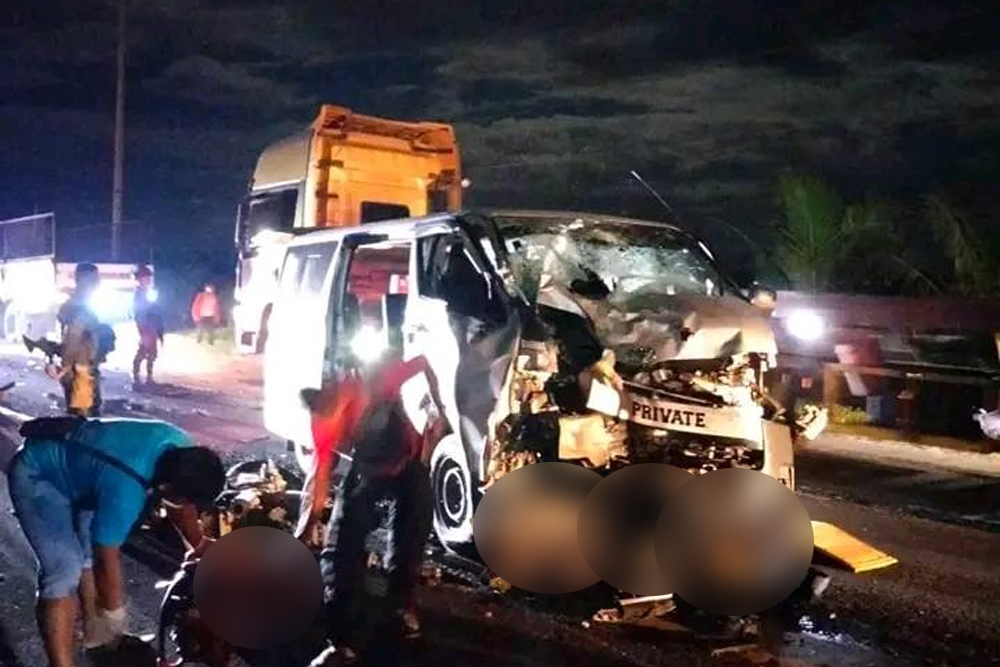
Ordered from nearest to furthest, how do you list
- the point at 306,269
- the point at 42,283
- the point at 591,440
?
1. the point at 591,440
2. the point at 306,269
3. the point at 42,283

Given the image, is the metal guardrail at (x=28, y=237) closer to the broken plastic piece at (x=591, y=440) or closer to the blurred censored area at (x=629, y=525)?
the broken plastic piece at (x=591, y=440)

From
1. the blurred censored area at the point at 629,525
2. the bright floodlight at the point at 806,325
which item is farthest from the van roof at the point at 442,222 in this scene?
the bright floodlight at the point at 806,325

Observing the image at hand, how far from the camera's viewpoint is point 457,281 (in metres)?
6.78

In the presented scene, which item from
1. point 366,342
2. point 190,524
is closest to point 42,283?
point 366,342

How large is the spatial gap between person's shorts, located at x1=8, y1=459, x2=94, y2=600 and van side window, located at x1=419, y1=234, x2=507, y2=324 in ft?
8.47

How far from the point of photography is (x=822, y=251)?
55.6ft

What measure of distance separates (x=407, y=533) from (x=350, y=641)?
0.64 metres

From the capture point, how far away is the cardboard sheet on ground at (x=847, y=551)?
6.46 m

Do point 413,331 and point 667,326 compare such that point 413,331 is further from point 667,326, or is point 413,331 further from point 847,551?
point 847,551

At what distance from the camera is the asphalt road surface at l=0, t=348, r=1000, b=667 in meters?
5.17

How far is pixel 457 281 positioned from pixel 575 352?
0.96m

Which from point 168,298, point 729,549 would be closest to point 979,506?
point 729,549

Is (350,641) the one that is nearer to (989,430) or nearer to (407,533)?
(407,533)

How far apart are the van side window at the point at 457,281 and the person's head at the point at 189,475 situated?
2260 millimetres
